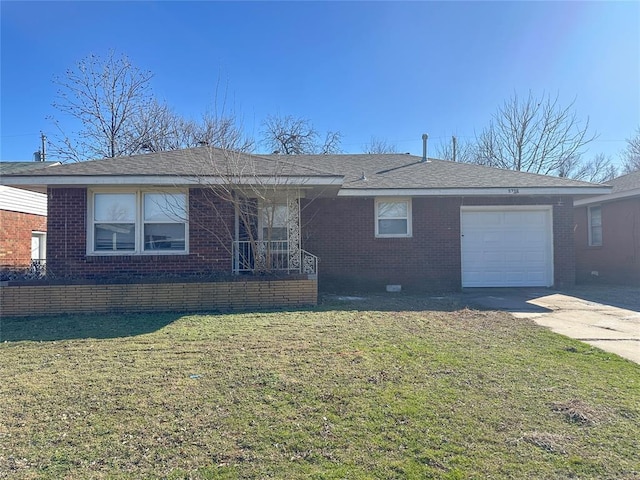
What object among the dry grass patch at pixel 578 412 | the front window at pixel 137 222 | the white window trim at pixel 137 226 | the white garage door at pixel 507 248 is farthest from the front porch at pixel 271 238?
the dry grass patch at pixel 578 412

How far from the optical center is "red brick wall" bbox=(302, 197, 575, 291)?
1153cm

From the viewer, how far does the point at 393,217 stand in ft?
38.3

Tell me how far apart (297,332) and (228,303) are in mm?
2636

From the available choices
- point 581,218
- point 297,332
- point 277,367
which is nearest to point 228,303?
point 297,332

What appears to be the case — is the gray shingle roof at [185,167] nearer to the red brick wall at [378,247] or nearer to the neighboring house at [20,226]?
the red brick wall at [378,247]

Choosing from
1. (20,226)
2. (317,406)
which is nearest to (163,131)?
(20,226)

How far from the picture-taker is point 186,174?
869cm

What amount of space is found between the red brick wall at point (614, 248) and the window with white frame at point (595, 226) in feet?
0.46

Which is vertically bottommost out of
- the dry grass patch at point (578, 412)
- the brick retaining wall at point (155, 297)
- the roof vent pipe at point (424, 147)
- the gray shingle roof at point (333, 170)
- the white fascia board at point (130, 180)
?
the dry grass patch at point (578, 412)

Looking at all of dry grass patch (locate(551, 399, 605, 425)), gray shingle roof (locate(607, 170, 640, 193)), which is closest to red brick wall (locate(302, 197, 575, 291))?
gray shingle roof (locate(607, 170, 640, 193))

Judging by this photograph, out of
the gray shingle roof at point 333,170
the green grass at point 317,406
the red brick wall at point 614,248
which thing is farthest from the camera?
the red brick wall at point 614,248

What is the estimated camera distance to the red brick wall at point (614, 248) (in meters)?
13.3

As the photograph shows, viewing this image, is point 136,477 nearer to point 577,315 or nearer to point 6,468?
point 6,468

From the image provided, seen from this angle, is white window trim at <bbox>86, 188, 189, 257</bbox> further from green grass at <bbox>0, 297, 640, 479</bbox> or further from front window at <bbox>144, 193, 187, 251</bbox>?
green grass at <bbox>0, 297, 640, 479</bbox>
